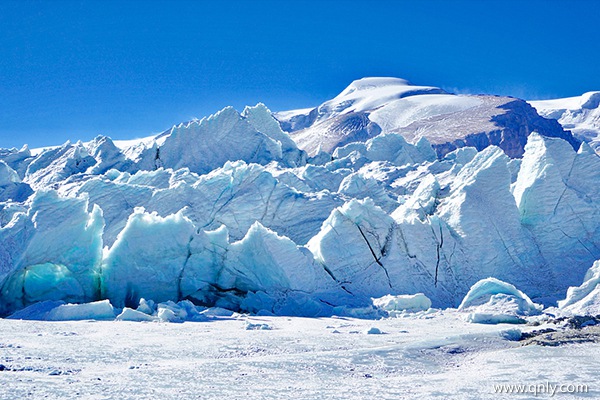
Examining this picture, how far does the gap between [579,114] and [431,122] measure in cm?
3610

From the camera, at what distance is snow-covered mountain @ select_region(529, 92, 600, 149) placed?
90125mm

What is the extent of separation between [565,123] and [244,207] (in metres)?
93.9

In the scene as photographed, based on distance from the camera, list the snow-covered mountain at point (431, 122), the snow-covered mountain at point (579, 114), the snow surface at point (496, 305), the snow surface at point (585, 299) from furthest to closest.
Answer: the snow-covered mountain at point (579, 114), the snow-covered mountain at point (431, 122), the snow surface at point (585, 299), the snow surface at point (496, 305)

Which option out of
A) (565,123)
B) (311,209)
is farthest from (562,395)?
(565,123)

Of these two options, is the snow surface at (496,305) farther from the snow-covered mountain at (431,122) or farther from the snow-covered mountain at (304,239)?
the snow-covered mountain at (431,122)

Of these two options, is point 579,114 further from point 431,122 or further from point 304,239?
point 304,239

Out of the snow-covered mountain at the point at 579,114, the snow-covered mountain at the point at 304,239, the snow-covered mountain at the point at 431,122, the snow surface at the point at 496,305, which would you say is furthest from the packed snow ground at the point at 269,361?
the snow-covered mountain at the point at 579,114

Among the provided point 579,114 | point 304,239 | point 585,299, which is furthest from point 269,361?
point 579,114

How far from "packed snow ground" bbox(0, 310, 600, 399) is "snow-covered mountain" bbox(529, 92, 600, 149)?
8598cm

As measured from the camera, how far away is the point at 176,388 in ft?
16.6

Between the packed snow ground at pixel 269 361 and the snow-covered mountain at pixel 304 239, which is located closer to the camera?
the packed snow ground at pixel 269 361

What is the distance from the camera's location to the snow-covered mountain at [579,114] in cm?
9012

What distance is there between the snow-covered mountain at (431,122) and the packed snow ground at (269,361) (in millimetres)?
54902

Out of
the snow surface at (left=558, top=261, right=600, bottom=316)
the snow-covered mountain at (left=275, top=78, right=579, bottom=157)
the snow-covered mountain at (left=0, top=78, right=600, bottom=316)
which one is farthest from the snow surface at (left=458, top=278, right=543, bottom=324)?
the snow-covered mountain at (left=275, top=78, right=579, bottom=157)
